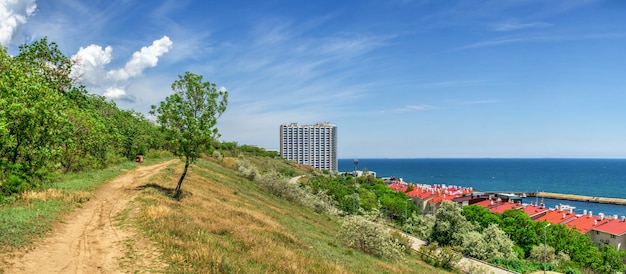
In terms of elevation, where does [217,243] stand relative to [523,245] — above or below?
above

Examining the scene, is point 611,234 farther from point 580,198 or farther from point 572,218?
point 580,198

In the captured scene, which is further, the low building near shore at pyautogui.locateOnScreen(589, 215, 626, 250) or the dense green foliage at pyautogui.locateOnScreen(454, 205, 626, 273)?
the low building near shore at pyautogui.locateOnScreen(589, 215, 626, 250)

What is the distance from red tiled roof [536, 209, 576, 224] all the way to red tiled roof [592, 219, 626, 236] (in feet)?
18.7

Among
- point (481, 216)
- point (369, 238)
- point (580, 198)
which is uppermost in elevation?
point (369, 238)

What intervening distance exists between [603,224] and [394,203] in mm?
41540

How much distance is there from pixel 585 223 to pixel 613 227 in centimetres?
474

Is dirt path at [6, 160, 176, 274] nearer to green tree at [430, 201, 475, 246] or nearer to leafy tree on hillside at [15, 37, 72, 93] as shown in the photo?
leafy tree on hillside at [15, 37, 72, 93]

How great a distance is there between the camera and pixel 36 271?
1166cm

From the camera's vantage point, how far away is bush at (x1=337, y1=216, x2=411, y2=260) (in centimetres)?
3066

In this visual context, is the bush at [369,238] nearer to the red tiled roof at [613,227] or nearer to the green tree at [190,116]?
the green tree at [190,116]

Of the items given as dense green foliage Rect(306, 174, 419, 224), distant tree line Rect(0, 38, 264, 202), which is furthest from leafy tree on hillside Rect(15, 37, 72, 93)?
dense green foliage Rect(306, 174, 419, 224)

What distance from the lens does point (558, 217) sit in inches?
3088

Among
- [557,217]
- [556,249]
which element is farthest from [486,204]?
[556,249]

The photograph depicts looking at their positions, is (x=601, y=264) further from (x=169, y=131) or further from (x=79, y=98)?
(x=79, y=98)
